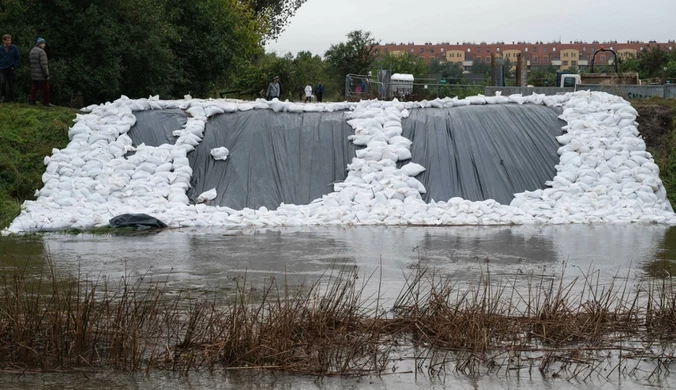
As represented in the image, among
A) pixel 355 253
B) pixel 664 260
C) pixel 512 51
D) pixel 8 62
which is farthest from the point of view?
pixel 512 51

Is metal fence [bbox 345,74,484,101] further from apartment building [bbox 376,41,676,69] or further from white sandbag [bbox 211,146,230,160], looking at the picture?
apartment building [bbox 376,41,676,69]

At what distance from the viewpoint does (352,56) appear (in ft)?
124

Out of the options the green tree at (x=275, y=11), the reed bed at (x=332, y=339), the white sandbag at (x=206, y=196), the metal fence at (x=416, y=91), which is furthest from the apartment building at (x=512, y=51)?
the reed bed at (x=332, y=339)

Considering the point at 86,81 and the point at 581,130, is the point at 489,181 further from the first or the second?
the point at 86,81

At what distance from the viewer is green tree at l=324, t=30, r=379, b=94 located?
37.2 meters

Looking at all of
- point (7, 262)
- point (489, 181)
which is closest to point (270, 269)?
point (7, 262)

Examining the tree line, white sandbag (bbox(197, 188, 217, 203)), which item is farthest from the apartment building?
white sandbag (bbox(197, 188, 217, 203))

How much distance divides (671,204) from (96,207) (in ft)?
26.8

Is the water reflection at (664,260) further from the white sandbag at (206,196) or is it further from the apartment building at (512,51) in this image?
the apartment building at (512,51)

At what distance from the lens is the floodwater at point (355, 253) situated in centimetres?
881

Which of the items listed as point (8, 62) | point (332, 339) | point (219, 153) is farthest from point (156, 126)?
point (332, 339)

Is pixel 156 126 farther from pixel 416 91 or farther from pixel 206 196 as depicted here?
pixel 416 91

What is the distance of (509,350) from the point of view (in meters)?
6.03

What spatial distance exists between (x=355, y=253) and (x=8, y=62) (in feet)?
27.1
